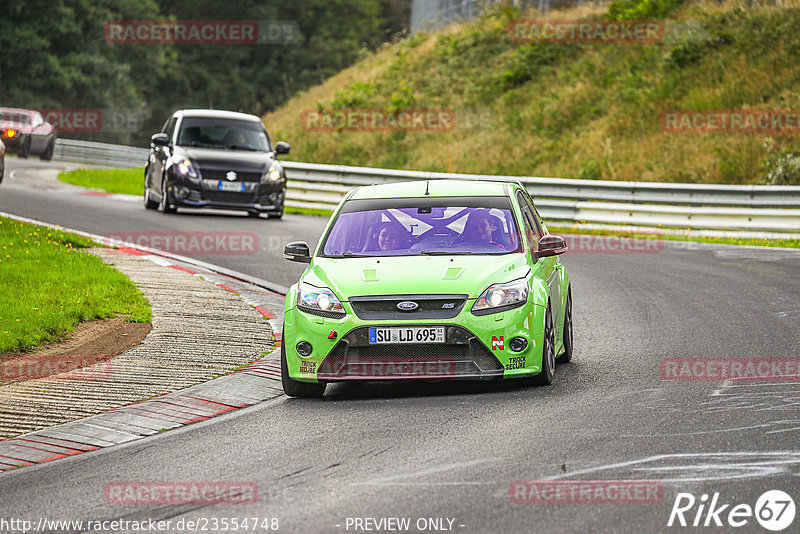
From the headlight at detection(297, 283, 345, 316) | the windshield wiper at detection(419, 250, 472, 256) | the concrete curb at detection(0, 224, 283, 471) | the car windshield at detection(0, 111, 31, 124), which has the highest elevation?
the car windshield at detection(0, 111, 31, 124)

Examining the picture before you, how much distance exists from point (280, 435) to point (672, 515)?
2903 millimetres

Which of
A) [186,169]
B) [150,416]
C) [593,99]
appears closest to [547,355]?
[150,416]

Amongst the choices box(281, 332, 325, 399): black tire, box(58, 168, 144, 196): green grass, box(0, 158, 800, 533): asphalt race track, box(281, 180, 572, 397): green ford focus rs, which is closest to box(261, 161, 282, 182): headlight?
box(58, 168, 144, 196): green grass

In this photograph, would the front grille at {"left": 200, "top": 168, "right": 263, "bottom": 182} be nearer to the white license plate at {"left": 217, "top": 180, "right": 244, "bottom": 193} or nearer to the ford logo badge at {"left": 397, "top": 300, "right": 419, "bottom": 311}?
the white license plate at {"left": 217, "top": 180, "right": 244, "bottom": 193}

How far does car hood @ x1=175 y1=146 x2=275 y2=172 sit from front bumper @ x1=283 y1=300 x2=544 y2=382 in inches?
550

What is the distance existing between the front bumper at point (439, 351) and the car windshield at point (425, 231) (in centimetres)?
90

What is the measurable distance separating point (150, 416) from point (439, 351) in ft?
6.70

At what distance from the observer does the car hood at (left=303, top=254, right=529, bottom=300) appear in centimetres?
873

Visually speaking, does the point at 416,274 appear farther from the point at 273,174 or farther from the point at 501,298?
the point at 273,174

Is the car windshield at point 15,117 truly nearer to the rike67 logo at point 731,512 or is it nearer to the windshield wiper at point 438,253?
the windshield wiper at point 438,253

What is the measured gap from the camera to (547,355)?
893 centimetres

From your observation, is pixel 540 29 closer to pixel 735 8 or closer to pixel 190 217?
pixel 735 8

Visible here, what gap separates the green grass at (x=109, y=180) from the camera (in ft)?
Answer: 99.1

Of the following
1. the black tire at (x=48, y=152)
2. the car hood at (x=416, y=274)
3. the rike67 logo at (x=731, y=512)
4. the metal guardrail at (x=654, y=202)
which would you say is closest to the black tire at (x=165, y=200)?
the metal guardrail at (x=654, y=202)
